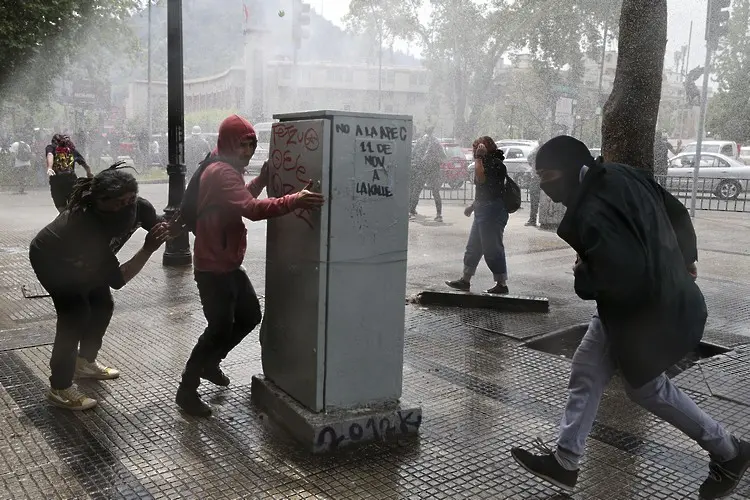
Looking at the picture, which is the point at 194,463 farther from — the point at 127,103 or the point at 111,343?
the point at 127,103

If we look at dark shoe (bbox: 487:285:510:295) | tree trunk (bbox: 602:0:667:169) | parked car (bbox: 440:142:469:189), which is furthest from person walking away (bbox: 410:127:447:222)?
tree trunk (bbox: 602:0:667:169)

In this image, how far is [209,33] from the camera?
4981cm

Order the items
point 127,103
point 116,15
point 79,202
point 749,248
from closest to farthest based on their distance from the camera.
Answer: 1. point 79,202
2. point 749,248
3. point 116,15
4. point 127,103

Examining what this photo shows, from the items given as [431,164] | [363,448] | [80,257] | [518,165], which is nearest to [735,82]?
[518,165]

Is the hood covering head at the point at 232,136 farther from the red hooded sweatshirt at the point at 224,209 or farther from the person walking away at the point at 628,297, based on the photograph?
the person walking away at the point at 628,297

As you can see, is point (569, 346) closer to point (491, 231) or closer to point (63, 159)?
point (491, 231)

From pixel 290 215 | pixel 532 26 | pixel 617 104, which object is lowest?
pixel 290 215

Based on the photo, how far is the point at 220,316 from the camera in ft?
12.5

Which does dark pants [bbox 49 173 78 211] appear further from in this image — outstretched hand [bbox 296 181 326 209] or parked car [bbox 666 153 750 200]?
parked car [bbox 666 153 750 200]

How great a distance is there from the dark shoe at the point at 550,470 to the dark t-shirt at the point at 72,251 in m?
2.50

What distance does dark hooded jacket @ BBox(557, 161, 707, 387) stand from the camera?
110 inches

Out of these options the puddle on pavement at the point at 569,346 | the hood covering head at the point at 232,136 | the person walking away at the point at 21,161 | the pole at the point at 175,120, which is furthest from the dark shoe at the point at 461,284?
the person walking away at the point at 21,161

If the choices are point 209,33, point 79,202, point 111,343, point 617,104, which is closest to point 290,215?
point 79,202

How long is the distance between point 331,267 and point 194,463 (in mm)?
1110
